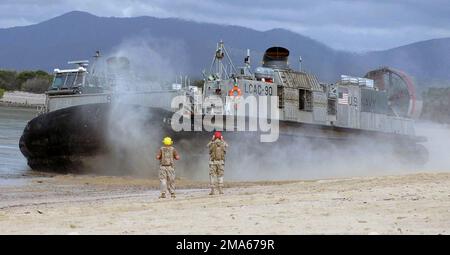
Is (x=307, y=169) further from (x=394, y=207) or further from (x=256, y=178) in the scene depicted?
(x=394, y=207)

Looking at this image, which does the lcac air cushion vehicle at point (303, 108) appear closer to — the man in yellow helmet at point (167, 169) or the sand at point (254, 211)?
the sand at point (254, 211)

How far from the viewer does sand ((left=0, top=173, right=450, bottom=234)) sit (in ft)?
22.5

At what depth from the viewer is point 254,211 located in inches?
319

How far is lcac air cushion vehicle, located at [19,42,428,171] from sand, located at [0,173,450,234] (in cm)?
313

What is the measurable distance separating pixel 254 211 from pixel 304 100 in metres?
9.60

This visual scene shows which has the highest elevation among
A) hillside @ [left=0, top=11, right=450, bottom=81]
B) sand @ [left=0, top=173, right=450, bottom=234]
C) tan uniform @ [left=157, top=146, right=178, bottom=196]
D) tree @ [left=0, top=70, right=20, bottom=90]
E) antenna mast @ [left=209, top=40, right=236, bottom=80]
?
tree @ [left=0, top=70, right=20, bottom=90]

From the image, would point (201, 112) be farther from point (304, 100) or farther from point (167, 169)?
point (167, 169)

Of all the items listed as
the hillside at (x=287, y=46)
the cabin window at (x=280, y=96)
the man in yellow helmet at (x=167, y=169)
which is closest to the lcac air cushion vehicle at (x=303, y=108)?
the cabin window at (x=280, y=96)

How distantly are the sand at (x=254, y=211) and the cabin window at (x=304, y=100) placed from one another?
5.22 meters

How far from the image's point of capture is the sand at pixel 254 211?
6.85 meters

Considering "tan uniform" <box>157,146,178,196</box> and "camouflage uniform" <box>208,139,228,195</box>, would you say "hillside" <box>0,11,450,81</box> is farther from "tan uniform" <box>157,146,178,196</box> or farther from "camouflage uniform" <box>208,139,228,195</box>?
"tan uniform" <box>157,146,178,196</box>

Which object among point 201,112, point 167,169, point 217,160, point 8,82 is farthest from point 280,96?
point 8,82

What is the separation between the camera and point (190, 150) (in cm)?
1491

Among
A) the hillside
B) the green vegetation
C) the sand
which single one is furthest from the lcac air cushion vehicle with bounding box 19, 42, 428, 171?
the green vegetation
